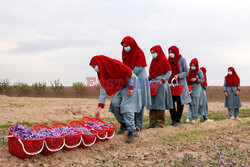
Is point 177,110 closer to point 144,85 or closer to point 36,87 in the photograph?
point 144,85

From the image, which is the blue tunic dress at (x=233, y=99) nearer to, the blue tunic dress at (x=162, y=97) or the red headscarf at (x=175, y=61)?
the red headscarf at (x=175, y=61)

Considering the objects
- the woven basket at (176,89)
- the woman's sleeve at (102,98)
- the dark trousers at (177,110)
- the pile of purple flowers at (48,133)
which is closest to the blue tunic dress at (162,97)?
the woven basket at (176,89)

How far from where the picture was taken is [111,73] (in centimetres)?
484

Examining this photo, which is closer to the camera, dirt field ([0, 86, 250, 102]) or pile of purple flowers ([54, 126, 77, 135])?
pile of purple flowers ([54, 126, 77, 135])

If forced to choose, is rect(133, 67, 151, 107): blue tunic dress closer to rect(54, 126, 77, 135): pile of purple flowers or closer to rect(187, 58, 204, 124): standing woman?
rect(54, 126, 77, 135): pile of purple flowers

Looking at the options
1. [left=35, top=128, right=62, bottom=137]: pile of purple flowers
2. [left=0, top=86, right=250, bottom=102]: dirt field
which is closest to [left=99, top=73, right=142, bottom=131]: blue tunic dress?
[left=35, top=128, right=62, bottom=137]: pile of purple flowers

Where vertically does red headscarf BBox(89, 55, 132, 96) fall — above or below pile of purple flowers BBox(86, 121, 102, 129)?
above

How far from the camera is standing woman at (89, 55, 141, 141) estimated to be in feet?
15.7

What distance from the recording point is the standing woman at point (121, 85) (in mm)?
4773

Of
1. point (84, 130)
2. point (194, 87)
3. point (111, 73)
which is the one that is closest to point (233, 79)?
point (194, 87)

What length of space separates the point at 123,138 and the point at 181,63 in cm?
282

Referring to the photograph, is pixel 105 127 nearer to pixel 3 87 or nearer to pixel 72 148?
pixel 72 148

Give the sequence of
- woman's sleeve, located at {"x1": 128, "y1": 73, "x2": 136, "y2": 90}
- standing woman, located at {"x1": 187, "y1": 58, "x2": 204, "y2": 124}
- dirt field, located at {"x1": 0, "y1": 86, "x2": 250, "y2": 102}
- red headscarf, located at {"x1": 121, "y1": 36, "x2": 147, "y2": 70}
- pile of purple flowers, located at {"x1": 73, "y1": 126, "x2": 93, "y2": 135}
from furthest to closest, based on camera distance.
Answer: dirt field, located at {"x1": 0, "y1": 86, "x2": 250, "y2": 102}
standing woman, located at {"x1": 187, "y1": 58, "x2": 204, "y2": 124}
red headscarf, located at {"x1": 121, "y1": 36, "x2": 147, "y2": 70}
woman's sleeve, located at {"x1": 128, "y1": 73, "x2": 136, "y2": 90}
pile of purple flowers, located at {"x1": 73, "y1": 126, "x2": 93, "y2": 135}

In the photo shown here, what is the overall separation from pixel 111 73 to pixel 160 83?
168cm
